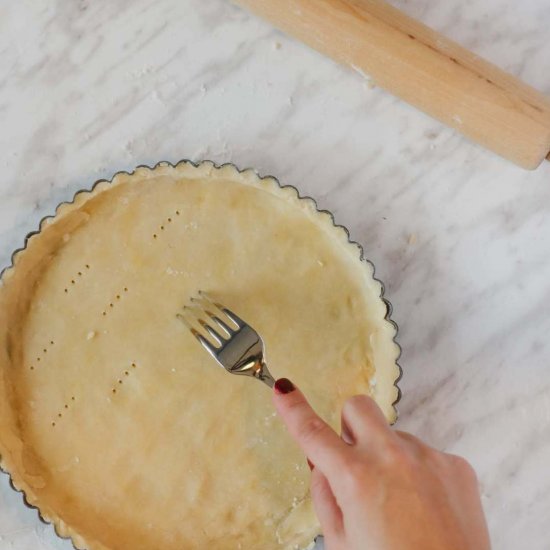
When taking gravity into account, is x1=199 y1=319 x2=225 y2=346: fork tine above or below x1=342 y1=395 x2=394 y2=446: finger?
above

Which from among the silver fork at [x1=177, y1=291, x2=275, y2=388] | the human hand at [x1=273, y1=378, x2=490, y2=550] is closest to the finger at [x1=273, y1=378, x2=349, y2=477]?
the human hand at [x1=273, y1=378, x2=490, y2=550]

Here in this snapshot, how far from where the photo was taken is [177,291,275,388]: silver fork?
1.22 metres

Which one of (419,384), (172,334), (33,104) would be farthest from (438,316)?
(33,104)

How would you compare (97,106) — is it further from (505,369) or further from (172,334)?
(505,369)

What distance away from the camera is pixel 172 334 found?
1.27 meters

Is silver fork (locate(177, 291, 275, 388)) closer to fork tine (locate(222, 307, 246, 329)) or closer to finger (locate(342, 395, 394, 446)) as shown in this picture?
fork tine (locate(222, 307, 246, 329))

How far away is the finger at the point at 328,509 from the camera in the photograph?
0.98 m

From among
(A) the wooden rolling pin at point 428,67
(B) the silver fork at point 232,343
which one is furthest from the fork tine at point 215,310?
(A) the wooden rolling pin at point 428,67

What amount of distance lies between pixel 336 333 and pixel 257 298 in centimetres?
15

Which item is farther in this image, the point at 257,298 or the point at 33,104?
the point at 33,104

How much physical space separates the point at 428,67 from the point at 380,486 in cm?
74

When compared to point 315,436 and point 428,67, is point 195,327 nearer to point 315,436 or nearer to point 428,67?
point 315,436

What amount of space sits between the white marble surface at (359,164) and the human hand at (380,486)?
0.41m

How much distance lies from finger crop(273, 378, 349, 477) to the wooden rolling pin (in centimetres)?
63
